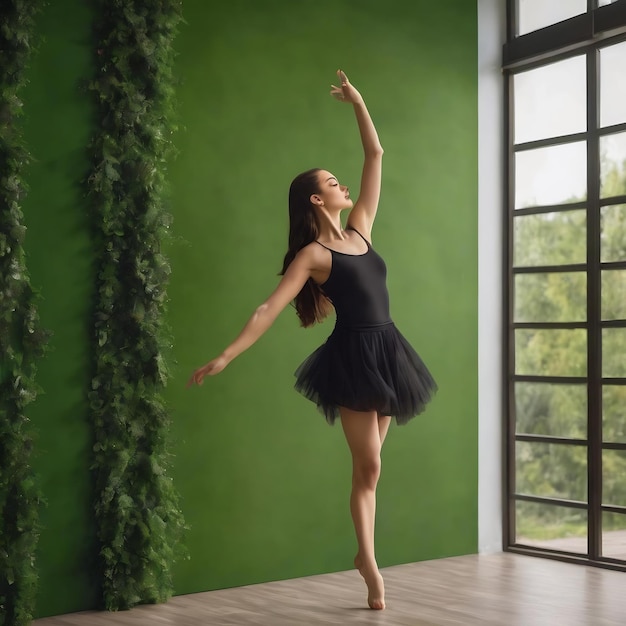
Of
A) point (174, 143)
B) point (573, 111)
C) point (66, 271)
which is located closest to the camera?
point (66, 271)

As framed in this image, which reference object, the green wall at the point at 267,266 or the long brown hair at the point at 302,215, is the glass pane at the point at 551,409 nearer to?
the green wall at the point at 267,266

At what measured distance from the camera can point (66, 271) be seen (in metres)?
4.12

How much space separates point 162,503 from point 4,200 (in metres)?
1.40

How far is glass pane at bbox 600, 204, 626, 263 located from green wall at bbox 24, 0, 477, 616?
71cm

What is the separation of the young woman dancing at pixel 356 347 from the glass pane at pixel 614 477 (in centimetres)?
140

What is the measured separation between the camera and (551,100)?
17.7 ft

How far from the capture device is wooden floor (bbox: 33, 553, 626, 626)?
3941 mm

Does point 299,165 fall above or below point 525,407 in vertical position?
above

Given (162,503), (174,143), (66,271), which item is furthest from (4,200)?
(162,503)

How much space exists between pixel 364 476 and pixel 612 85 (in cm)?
244

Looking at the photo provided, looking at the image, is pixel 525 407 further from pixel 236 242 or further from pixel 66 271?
pixel 66 271

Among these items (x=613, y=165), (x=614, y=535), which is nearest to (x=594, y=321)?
(x=613, y=165)

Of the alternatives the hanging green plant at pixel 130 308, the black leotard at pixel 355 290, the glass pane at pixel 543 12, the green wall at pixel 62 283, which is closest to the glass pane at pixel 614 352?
the black leotard at pixel 355 290

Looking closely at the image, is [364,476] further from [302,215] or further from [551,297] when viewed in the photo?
[551,297]
